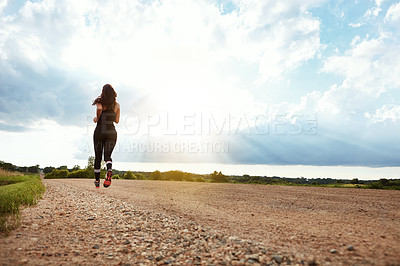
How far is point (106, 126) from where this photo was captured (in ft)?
24.4

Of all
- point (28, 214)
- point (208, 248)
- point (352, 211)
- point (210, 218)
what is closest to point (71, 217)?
point (28, 214)

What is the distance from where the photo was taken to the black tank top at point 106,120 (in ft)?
24.3

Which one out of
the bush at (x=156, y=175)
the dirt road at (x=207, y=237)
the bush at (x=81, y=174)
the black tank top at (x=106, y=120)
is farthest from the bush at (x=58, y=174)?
the black tank top at (x=106, y=120)

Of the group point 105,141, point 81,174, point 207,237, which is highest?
point 105,141

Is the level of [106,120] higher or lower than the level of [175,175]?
higher

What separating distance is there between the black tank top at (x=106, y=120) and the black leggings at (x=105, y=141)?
0.30 ft

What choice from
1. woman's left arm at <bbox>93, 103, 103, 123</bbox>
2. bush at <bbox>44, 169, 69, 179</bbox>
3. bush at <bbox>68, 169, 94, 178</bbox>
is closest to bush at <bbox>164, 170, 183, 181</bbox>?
bush at <bbox>68, 169, 94, 178</bbox>

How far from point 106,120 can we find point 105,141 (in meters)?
0.65

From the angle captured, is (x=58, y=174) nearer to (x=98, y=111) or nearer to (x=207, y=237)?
(x=207, y=237)

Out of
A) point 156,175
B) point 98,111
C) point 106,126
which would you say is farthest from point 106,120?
point 156,175

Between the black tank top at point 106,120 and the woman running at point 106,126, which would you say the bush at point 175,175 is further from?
the black tank top at point 106,120

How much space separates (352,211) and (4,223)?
17.3 metres

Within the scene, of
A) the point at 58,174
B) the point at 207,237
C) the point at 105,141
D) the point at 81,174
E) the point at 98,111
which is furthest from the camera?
the point at 58,174

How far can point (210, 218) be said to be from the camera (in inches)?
482
